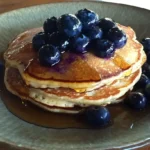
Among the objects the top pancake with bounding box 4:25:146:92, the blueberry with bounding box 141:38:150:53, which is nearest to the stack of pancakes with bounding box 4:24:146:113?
the top pancake with bounding box 4:25:146:92

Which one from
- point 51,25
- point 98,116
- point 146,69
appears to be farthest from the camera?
point 146,69

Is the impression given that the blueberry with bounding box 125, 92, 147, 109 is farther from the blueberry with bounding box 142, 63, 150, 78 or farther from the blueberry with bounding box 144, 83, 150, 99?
the blueberry with bounding box 142, 63, 150, 78

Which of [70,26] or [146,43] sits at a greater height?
[70,26]

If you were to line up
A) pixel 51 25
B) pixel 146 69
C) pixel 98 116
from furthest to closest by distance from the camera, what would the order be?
pixel 146 69 → pixel 51 25 → pixel 98 116

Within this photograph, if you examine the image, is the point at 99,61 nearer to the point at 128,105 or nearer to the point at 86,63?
the point at 86,63

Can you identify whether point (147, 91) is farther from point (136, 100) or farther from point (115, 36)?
point (115, 36)

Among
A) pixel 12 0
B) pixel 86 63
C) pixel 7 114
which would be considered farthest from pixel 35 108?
pixel 12 0

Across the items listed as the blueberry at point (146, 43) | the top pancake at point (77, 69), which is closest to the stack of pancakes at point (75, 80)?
the top pancake at point (77, 69)

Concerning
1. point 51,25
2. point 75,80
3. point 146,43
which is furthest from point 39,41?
point 146,43
